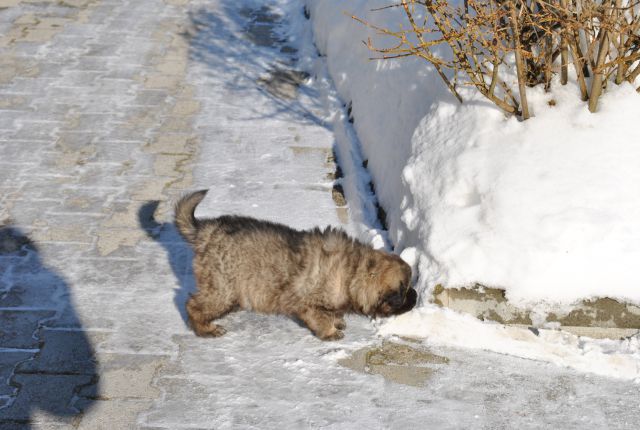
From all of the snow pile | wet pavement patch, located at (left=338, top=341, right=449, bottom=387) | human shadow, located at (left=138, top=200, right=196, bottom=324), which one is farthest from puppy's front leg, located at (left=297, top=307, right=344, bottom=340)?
human shadow, located at (left=138, top=200, right=196, bottom=324)

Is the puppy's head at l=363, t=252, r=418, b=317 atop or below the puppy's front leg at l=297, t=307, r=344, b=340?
atop

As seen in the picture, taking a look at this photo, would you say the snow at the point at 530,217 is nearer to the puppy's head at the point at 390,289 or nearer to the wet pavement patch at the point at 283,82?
the puppy's head at the point at 390,289

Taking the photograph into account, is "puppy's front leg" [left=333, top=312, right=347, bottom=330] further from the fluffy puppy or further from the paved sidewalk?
the paved sidewalk

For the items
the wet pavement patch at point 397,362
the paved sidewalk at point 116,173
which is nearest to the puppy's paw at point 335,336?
the wet pavement patch at point 397,362

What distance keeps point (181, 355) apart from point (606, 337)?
8.68ft

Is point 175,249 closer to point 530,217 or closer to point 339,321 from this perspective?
point 339,321

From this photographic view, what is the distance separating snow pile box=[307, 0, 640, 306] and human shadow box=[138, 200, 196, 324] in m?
1.52

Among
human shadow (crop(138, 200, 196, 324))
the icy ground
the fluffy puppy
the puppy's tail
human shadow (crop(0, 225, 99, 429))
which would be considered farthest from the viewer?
human shadow (crop(138, 200, 196, 324))

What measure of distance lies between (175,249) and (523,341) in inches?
103

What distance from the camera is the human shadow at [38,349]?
4180mm

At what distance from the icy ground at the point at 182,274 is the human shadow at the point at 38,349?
0.01 meters

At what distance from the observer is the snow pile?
4719mm

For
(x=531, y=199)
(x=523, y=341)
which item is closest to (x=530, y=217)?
(x=531, y=199)

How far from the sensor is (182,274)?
5512 millimetres
